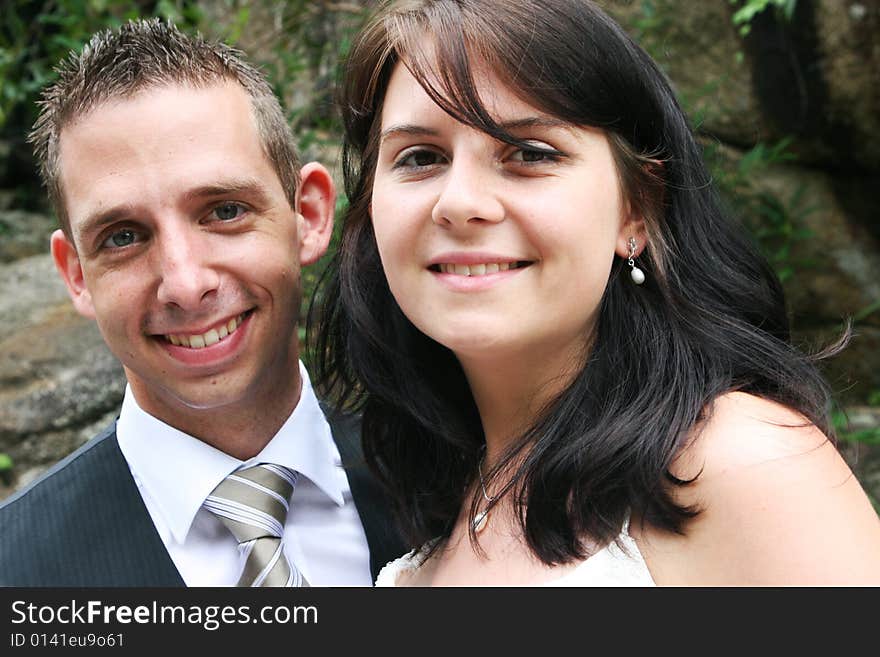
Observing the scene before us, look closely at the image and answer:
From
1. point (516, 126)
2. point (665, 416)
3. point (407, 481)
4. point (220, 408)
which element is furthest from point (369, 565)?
point (516, 126)

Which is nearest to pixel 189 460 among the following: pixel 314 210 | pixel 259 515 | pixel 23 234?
pixel 259 515

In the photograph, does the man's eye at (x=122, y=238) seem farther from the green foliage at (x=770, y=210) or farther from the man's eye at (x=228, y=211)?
the green foliage at (x=770, y=210)

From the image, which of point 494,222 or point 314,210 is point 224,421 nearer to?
point 314,210

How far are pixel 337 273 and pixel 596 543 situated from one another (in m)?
0.91

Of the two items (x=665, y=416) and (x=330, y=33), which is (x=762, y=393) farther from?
(x=330, y=33)

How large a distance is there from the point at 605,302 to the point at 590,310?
12cm

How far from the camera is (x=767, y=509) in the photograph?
1587 mm

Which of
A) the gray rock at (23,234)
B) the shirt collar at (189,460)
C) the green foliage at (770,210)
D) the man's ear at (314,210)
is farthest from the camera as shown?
the gray rock at (23,234)

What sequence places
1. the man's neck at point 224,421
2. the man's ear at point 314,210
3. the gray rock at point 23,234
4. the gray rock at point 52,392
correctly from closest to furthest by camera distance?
the man's neck at point 224,421 → the man's ear at point 314,210 → the gray rock at point 52,392 → the gray rock at point 23,234

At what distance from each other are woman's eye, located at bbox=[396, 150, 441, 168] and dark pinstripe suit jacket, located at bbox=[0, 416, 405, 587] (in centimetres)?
92

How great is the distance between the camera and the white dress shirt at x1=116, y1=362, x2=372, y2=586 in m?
2.16

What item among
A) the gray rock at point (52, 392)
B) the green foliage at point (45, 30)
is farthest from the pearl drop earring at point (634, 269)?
the green foliage at point (45, 30)

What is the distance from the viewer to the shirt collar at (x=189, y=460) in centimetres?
218

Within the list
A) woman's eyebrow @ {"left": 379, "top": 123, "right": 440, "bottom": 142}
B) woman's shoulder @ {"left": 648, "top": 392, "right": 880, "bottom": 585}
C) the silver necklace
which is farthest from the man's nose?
woman's shoulder @ {"left": 648, "top": 392, "right": 880, "bottom": 585}
